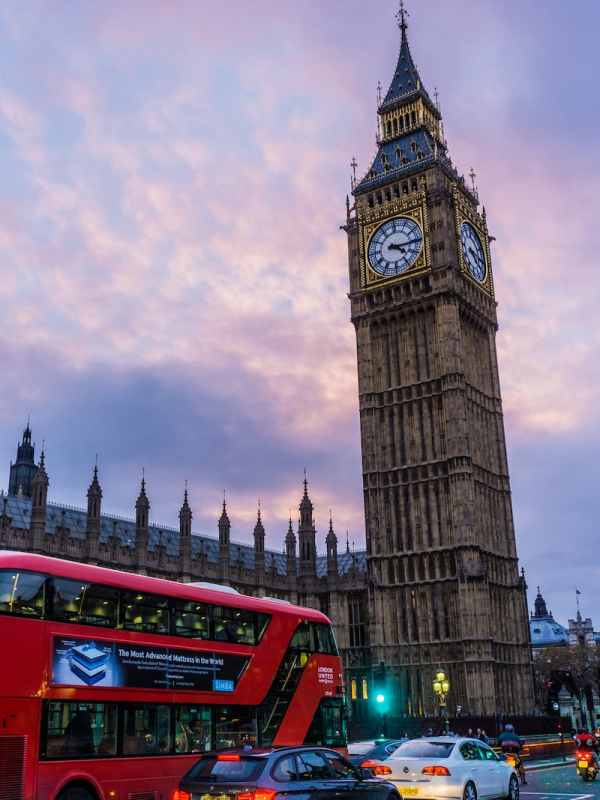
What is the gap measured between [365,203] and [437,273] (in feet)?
36.3

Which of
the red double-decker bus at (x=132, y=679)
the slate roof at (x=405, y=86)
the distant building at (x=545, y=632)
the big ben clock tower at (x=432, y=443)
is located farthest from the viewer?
the distant building at (x=545, y=632)

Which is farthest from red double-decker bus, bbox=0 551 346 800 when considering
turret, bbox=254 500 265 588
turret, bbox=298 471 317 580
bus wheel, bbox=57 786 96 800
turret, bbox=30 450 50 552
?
turret, bbox=298 471 317 580

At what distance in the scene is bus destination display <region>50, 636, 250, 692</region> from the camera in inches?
595

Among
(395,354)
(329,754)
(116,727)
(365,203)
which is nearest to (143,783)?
(116,727)

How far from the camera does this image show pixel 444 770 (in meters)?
17.5

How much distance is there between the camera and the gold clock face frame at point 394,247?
69375mm

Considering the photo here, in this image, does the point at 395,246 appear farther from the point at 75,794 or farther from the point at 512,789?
the point at 75,794

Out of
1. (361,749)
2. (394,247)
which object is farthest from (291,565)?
(361,749)

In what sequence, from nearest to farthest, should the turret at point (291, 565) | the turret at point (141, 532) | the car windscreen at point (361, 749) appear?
the car windscreen at point (361, 749)
the turret at point (141, 532)
the turret at point (291, 565)

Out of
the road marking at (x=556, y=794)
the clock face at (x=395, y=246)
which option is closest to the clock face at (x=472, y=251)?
the clock face at (x=395, y=246)

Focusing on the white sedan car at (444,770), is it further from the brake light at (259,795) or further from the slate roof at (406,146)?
the slate roof at (406,146)

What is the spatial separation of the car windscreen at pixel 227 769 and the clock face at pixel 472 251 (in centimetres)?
6201

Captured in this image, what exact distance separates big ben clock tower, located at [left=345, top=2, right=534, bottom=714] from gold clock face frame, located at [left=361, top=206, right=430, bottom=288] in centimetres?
12

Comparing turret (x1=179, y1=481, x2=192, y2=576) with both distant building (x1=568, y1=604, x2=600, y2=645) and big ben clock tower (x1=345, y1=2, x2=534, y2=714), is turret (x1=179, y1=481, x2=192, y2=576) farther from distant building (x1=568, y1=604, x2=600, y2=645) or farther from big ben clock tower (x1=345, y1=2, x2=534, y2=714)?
distant building (x1=568, y1=604, x2=600, y2=645)
